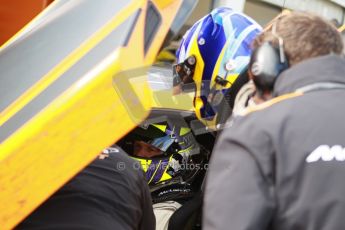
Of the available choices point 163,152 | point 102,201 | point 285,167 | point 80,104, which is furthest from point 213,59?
point 80,104

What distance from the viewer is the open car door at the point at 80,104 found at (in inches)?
27.9

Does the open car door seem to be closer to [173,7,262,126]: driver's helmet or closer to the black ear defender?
the black ear defender

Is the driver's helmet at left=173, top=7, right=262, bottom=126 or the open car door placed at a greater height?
the open car door

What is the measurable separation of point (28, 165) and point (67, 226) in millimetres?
561

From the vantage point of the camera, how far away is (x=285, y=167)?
111 centimetres

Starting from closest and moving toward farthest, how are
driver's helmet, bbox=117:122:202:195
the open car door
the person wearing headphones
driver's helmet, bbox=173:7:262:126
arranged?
the open car door
the person wearing headphones
driver's helmet, bbox=173:7:262:126
driver's helmet, bbox=117:122:202:195

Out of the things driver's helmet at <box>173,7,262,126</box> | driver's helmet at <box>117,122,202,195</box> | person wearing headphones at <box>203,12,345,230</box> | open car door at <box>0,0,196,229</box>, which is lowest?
driver's helmet at <box>117,122,202,195</box>

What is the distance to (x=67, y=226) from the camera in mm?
1227

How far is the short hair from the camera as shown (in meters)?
1.29

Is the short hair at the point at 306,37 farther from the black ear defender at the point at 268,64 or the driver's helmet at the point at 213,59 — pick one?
the driver's helmet at the point at 213,59

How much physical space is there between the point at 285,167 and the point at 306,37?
1.29ft

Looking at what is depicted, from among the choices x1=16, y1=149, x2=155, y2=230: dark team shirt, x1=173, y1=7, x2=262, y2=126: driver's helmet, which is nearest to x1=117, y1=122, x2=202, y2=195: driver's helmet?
x1=173, y1=7, x2=262, y2=126: driver's helmet

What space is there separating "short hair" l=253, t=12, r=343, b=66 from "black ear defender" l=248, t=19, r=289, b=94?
16 mm

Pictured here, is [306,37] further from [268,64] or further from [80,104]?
[80,104]
